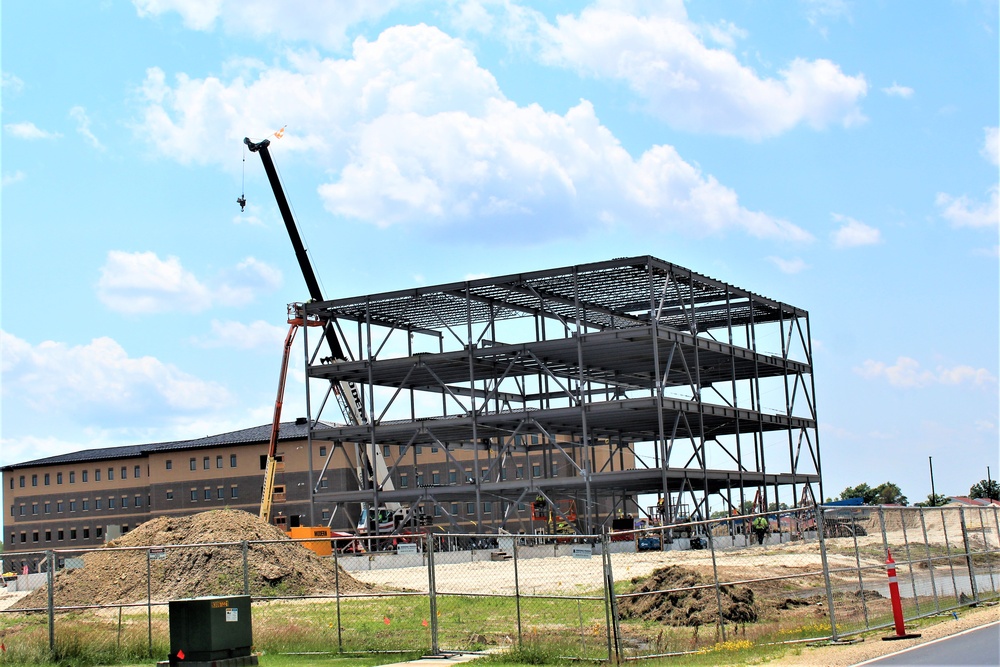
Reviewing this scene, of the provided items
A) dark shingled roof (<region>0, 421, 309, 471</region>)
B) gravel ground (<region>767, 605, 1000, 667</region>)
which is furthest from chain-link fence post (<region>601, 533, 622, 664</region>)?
dark shingled roof (<region>0, 421, 309, 471</region>)

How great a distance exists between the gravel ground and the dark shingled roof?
80.3m

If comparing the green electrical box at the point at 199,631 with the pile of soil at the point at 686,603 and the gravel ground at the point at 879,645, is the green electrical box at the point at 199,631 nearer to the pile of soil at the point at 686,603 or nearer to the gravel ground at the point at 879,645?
the gravel ground at the point at 879,645

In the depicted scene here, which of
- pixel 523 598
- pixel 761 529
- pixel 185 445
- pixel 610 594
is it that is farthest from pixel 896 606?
pixel 185 445

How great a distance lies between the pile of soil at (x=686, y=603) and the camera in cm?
2502

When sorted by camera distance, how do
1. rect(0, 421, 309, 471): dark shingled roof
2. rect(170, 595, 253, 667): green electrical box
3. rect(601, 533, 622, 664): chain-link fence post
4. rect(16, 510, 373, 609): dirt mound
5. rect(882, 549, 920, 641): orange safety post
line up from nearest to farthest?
rect(601, 533, 622, 664): chain-link fence post, rect(170, 595, 253, 667): green electrical box, rect(882, 549, 920, 641): orange safety post, rect(16, 510, 373, 609): dirt mound, rect(0, 421, 309, 471): dark shingled roof

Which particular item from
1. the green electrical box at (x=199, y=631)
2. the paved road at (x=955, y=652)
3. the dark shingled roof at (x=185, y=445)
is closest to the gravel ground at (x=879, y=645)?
the paved road at (x=955, y=652)

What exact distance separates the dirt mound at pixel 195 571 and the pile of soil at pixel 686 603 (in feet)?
36.9

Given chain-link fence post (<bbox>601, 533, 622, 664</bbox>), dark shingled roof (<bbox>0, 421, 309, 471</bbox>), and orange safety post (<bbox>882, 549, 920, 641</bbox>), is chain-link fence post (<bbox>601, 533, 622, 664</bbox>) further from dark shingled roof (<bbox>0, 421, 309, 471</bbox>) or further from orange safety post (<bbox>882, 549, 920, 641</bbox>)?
dark shingled roof (<bbox>0, 421, 309, 471</bbox>)

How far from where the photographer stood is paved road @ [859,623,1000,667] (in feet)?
52.2

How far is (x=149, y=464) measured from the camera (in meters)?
105

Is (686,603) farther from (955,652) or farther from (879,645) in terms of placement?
(955,652)

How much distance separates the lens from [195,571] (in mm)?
36344

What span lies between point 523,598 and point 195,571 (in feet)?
44.3

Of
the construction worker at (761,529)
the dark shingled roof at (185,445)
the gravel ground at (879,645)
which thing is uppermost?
the dark shingled roof at (185,445)
